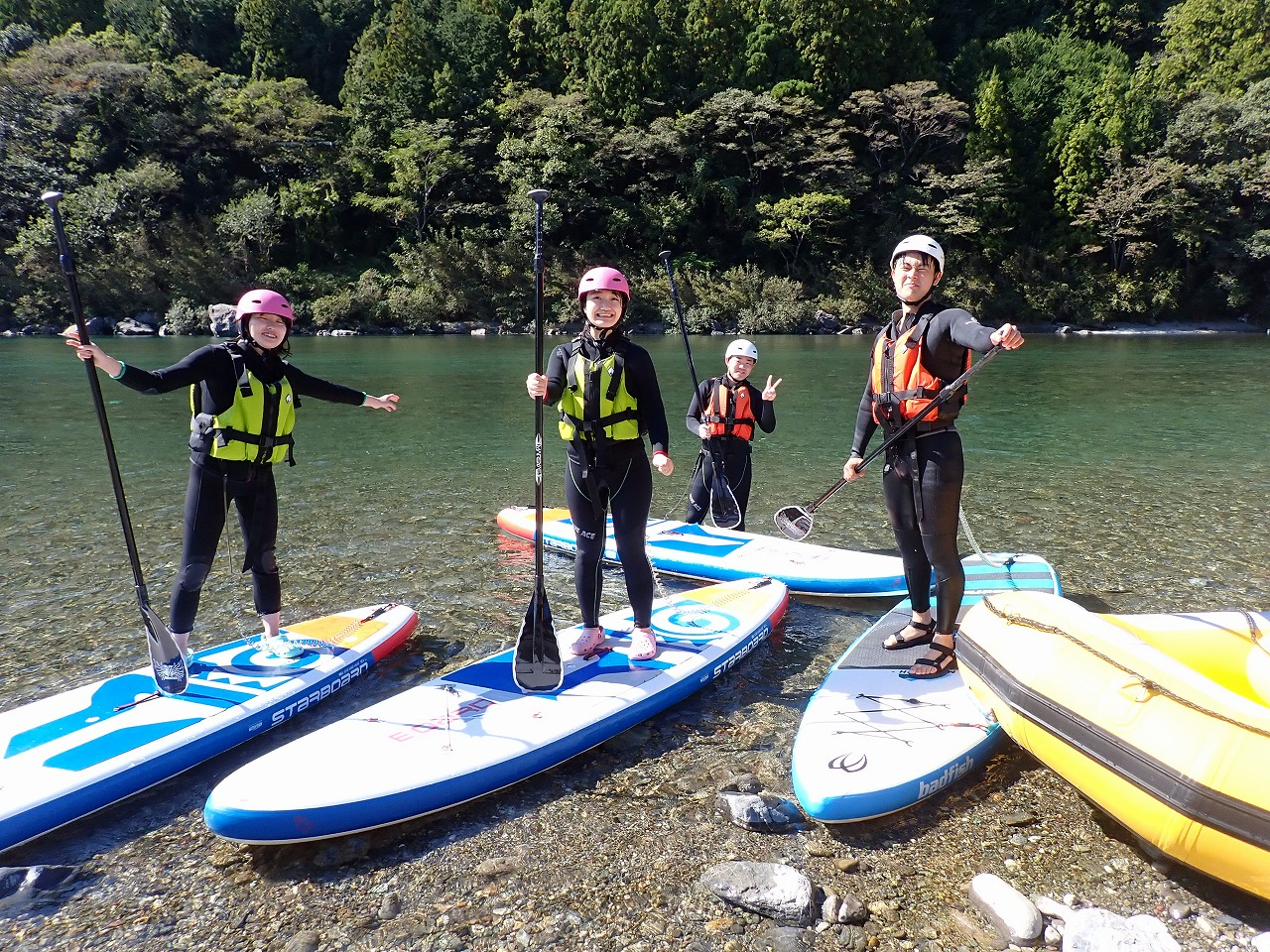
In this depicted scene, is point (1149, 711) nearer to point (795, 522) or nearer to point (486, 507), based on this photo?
point (795, 522)

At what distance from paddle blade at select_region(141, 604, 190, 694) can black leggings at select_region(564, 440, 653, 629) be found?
2.15 m

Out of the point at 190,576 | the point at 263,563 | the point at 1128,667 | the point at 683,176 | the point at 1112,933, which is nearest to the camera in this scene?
the point at 1112,933

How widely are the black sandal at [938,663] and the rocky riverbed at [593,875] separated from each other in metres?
0.58

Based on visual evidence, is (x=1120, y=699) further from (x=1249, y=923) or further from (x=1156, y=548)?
(x=1156, y=548)

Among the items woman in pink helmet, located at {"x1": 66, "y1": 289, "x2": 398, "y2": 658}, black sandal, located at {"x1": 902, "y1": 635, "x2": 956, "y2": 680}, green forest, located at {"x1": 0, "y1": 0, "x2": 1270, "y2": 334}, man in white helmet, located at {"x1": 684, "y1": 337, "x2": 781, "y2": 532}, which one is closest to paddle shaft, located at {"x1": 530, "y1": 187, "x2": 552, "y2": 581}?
woman in pink helmet, located at {"x1": 66, "y1": 289, "x2": 398, "y2": 658}

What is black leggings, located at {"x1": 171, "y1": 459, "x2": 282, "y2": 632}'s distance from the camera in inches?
167

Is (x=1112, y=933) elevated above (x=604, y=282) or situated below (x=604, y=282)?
below

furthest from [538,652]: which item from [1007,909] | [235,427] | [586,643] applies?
[1007,909]

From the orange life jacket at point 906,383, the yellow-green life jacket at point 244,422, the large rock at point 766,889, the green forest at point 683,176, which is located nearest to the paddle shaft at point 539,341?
the yellow-green life jacket at point 244,422

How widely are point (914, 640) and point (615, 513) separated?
1.95m

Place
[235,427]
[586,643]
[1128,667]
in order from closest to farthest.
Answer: [1128,667]
[235,427]
[586,643]

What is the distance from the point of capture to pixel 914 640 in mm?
4711

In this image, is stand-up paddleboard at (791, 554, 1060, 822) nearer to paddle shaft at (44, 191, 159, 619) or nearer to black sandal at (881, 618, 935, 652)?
black sandal at (881, 618, 935, 652)

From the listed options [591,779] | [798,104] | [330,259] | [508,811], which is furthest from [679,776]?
[330,259]
